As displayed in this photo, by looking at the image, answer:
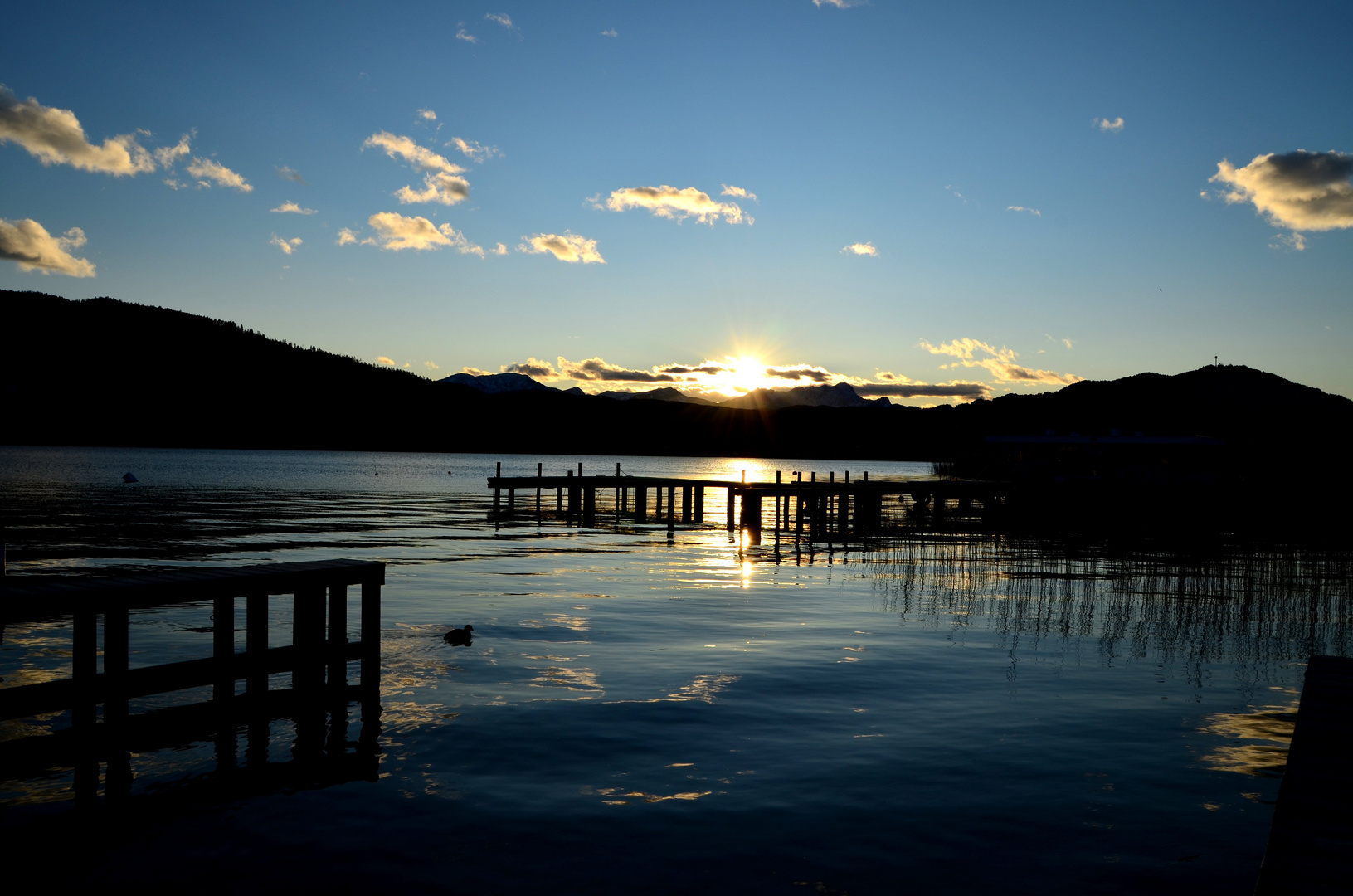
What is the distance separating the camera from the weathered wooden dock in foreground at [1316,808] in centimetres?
542

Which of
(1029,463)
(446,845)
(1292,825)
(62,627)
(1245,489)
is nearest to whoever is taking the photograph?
(1292,825)

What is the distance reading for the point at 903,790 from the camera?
29.8 feet

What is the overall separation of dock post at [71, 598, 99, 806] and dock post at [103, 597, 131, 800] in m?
0.11

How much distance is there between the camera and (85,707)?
8484mm

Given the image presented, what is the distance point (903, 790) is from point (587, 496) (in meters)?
44.0

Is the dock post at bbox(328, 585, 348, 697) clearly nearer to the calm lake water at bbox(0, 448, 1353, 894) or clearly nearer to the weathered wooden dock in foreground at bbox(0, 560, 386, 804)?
the weathered wooden dock in foreground at bbox(0, 560, 386, 804)

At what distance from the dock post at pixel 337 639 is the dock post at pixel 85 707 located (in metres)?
2.72

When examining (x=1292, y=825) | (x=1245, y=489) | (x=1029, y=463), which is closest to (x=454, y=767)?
(x=1292, y=825)

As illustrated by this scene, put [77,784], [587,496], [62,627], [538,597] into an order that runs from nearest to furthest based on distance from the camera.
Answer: [77,784]
[62,627]
[538,597]
[587,496]

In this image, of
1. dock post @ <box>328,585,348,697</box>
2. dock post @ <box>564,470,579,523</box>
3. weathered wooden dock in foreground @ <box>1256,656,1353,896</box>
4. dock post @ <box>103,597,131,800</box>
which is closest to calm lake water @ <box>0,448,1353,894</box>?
dock post @ <box>103,597,131,800</box>

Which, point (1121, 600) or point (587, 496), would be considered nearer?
point (1121, 600)

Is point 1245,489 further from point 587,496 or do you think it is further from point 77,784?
point 77,784

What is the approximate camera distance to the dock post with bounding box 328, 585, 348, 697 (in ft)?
36.2

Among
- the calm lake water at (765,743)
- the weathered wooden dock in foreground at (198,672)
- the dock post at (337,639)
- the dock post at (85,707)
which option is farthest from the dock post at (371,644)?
the dock post at (85,707)
